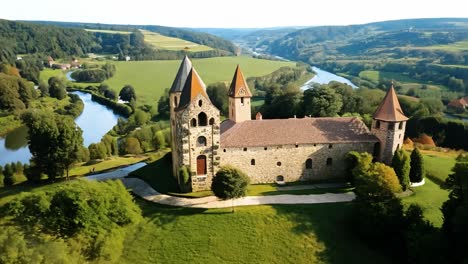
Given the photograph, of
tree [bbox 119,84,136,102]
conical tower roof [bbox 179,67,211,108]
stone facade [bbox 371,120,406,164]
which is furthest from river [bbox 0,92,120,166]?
stone facade [bbox 371,120,406,164]

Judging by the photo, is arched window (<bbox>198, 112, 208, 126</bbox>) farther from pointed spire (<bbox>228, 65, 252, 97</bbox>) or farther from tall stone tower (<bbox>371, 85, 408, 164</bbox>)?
tall stone tower (<bbox>371, 85, 408, 164</bbox>)

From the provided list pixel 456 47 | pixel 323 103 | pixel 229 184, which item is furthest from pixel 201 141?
pixel 456 47

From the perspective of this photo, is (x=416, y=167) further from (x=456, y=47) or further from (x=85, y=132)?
(x=456, y=47)

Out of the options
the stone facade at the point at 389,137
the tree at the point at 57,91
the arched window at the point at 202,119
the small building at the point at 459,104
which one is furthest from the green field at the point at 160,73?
the stone facade at the point at 389,137

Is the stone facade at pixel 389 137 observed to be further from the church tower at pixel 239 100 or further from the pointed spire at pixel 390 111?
the church tower at pixel 239 100

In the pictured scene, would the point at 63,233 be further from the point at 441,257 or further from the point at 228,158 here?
the point at 441,257

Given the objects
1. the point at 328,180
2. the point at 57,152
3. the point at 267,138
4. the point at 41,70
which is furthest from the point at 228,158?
the point at 41,70
